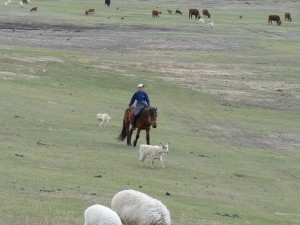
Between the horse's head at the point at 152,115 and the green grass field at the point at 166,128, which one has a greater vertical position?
the horse's head at the point at 152,115

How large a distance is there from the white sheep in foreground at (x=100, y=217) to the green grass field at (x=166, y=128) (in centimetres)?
169

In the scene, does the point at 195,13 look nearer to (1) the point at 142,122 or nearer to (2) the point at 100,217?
(1) the point at 142,122

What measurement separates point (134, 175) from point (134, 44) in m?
43.8

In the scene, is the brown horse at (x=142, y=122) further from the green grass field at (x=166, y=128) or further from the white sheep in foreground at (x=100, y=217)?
the white sheep in foreground at (x=100, y=217)

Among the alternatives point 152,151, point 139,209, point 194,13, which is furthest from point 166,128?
point 194,13

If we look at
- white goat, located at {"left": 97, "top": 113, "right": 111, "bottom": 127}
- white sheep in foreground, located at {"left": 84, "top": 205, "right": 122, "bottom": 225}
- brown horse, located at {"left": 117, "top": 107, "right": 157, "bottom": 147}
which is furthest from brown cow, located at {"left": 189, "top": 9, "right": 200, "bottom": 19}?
white sheep in foreground, located at {"left": 84, "top": 205, "right": 122, "bottom": 225}

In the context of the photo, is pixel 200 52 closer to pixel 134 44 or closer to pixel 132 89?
pixel 134 44

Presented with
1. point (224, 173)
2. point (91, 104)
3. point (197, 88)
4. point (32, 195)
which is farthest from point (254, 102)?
point (32, 195)

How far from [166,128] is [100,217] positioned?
21455mm

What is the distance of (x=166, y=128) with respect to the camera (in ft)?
118

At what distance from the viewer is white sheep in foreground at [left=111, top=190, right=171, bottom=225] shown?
15.7m

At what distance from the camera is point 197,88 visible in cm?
4881

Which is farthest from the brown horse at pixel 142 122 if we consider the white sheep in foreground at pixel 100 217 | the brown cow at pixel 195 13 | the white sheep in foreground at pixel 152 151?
the brown cow at pixel 195 13

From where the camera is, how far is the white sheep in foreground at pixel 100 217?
14.5m
